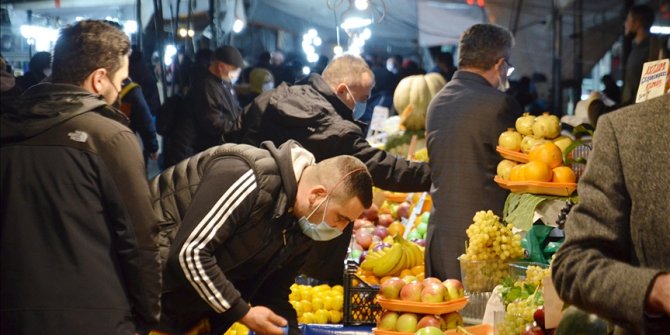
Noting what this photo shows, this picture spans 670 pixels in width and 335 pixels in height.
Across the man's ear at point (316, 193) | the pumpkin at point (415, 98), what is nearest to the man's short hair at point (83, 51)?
the man's ear at point (316, 193)

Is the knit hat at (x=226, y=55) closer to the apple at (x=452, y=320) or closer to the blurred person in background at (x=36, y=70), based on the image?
the blurred person in background at (x=36, y=70)

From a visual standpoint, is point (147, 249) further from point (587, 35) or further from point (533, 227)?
point (587, 35)

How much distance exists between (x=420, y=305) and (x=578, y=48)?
31.4ft

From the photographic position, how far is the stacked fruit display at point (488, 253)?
4.45m

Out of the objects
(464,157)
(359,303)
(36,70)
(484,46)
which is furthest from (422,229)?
(36,70)

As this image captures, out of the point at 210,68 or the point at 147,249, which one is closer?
the point at 147,249

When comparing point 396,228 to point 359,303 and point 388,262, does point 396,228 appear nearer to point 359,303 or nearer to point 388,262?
point 388,262

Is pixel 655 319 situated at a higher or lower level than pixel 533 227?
higher

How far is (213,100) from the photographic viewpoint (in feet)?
30.4

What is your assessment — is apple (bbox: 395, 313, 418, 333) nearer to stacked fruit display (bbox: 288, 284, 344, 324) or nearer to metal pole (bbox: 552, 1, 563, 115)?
stacked fruit display (bbox: 288, 284, 344, 324)

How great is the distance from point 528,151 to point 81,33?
2.28m

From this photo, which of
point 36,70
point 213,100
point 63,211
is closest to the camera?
point 63,211

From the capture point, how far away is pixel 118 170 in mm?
3348

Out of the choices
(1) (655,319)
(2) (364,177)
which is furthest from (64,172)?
(1) (655,319)
